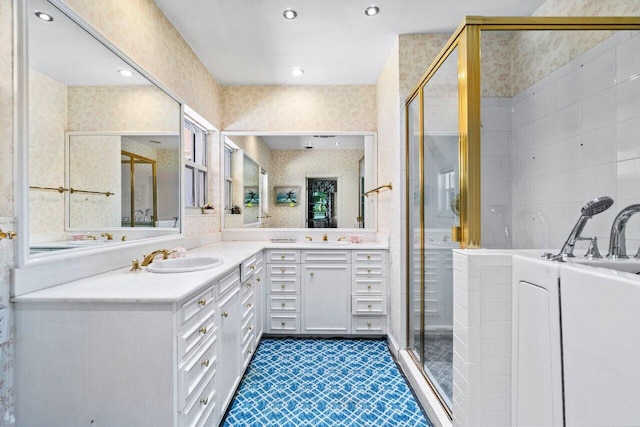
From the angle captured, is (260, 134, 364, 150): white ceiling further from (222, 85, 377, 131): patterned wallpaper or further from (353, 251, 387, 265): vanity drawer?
(353, 251, 387, 265): vanity drawer

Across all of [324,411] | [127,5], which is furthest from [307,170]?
[324,411]

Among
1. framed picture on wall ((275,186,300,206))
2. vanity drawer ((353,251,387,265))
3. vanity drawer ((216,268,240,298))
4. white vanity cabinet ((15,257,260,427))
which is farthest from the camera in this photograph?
framed picture on wall ((275,186,300,206))

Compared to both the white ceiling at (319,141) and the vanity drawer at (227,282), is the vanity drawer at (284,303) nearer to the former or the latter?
the vanity drawer at (227,282)

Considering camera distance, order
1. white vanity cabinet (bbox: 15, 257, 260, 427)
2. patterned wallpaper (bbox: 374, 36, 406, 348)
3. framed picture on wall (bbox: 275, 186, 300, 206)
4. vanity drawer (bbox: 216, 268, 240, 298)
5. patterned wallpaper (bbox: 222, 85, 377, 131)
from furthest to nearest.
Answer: framed picture on wall (bbox: 275, 186, 300, 206) < patterned wallpaper (bbox: 222, 85, 377, 131) < patterned wallpaper (bbox: 374, 36, 406, 348) < vanity drawer (bbox: 216, 268, 240, 298) < white vanity cabinet (bbox: 15, 257, 260, 427)

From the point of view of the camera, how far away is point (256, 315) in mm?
2758

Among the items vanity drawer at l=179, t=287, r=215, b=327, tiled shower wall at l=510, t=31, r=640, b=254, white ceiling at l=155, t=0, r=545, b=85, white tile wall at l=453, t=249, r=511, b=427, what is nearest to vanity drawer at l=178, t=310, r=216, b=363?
vanity drawer at l=179, t=287, r=215, b=327

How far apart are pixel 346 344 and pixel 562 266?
2.10 m

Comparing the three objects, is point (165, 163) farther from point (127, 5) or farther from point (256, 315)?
point (256, 315)

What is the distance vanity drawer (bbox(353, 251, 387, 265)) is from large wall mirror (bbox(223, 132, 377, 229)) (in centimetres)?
58

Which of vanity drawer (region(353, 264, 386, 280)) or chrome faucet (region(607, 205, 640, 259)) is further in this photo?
vanity drawer (region(353, 264, 386, 280))

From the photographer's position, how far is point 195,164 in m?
2.96

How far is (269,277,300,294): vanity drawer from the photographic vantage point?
9.84ft

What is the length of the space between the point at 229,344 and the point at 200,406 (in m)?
0.48

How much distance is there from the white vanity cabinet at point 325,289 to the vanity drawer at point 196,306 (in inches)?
57.4
